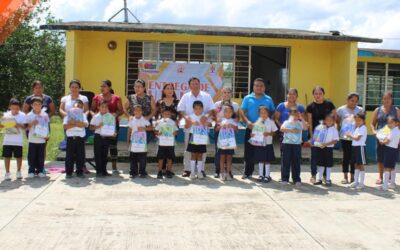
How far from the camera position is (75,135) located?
8.35 m

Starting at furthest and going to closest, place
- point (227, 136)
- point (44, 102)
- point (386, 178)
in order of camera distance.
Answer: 1. point (44, 102)
2. point (227, 136)
3. point (386, 178)

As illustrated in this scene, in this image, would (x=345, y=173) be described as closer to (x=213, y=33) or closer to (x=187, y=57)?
(x=213, y=33)

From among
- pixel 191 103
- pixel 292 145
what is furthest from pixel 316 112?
pixel 191 103

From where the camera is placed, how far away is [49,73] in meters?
31.5

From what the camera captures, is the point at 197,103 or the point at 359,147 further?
the point at 197,103

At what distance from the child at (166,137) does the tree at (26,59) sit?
18304 mm

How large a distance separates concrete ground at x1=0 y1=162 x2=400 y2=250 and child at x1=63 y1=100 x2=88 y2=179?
297 millimetres

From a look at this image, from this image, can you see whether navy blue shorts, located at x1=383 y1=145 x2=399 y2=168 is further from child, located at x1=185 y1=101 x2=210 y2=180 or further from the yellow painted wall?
the yellow painted wall

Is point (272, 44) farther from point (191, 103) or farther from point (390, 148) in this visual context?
point (390, 148)

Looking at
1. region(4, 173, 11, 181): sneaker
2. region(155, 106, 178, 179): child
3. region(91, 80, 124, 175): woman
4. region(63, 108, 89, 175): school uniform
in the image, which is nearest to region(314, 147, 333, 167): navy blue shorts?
region(155, 106, 178, 179): child

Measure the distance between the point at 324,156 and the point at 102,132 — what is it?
388 centimetres

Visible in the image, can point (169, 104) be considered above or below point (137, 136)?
above

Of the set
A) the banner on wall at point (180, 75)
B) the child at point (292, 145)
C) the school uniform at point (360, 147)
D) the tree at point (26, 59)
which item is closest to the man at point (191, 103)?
the child at point (292, 145)

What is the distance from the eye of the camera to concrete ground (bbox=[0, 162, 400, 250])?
198 inches
